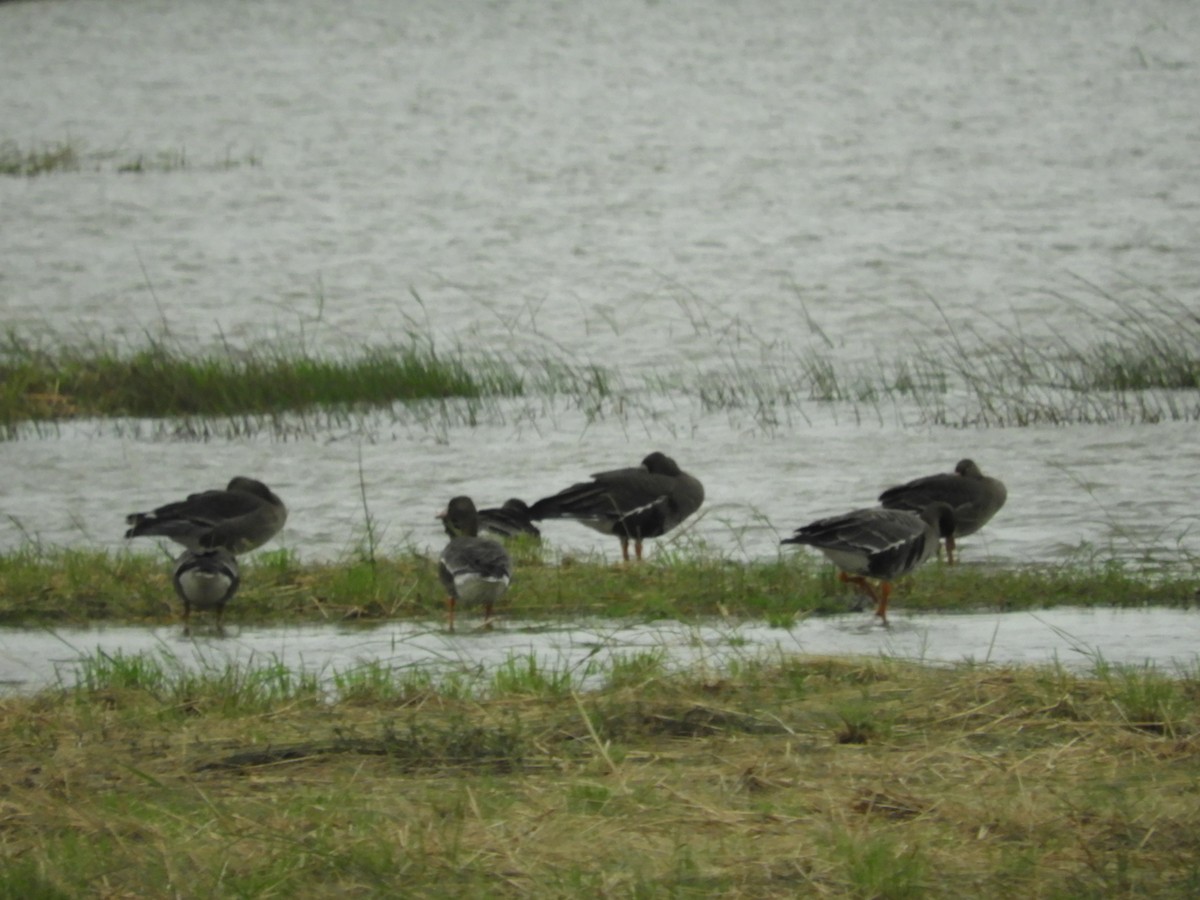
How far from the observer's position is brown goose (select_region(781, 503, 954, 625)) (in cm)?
881

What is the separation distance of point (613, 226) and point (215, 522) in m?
25.0

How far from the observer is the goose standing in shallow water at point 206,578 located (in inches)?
340

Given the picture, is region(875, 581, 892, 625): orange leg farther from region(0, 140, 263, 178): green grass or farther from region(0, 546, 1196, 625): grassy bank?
region(0, 140, 263, 178): green grass

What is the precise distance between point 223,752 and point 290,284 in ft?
73.9

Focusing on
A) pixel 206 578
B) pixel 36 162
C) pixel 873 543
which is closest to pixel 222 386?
pixel 206 578

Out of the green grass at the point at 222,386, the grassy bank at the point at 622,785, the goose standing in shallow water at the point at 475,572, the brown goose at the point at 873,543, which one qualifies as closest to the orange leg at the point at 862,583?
the brown goose at the point at 873,543

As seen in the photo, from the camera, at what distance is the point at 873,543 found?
880 centimetres

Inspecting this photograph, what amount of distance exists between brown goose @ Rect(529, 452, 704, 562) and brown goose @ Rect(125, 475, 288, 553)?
4.92ft

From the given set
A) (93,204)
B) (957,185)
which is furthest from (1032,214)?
(93,204)

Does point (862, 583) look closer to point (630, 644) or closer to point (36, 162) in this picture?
point (630, 644)

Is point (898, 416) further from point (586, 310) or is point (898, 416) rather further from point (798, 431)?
point (586, 310)

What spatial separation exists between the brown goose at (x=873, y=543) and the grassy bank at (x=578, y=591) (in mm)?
271

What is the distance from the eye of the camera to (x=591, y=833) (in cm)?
525

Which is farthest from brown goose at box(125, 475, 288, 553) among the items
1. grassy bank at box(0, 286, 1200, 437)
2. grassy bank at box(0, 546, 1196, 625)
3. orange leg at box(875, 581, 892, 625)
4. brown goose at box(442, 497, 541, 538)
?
grassy bank at box(0, 286, 1200, 437)
